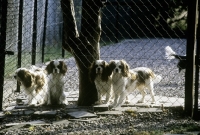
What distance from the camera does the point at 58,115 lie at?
196 inches

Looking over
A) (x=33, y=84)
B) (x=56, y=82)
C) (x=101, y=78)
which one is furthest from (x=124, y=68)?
(x=33, y=84)

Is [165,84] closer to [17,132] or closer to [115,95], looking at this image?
[115,95]

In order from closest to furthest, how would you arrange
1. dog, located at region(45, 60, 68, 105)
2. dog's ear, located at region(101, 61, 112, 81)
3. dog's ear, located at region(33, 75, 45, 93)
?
dog's ear, located at region(101, 61, 112, 81), dog, located at region(45, 60, 68, 105), dog's ear, located at region(33, 75, 45, 93)

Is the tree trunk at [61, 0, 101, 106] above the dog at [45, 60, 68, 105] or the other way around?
above

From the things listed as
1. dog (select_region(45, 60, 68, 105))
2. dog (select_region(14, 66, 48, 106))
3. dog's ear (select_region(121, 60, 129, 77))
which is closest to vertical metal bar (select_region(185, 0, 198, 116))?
dog's ear (select_region(121, 60, 129, 77))

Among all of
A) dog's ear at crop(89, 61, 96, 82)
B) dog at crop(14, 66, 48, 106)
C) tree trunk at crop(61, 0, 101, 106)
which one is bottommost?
dog at crop(14, 66, 48, 106)

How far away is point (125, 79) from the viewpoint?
5.86m

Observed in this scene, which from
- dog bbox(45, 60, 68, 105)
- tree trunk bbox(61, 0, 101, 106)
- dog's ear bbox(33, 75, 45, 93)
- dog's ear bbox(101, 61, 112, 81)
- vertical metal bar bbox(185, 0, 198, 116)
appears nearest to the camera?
vertical metal bar bbox(185, 0, 198, 116)

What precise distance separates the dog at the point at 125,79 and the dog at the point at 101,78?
9cm

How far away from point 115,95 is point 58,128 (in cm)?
160

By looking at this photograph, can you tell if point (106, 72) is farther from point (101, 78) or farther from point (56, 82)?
point (56, 82)

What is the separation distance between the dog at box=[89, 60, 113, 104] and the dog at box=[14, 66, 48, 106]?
0.88 meters

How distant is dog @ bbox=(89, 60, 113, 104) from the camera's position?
5.54 meters

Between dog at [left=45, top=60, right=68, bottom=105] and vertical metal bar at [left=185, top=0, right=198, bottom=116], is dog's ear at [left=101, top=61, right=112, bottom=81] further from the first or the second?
vertical metal bar at [left=185, top=0, right=198, bottom=116]
